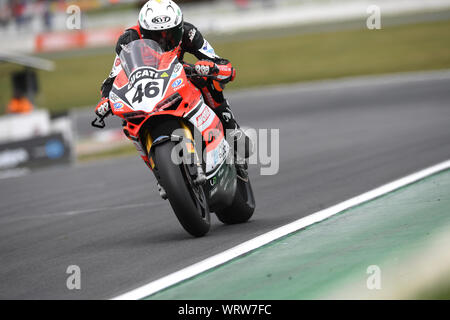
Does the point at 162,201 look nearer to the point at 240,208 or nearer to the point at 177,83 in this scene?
the point at 240,208

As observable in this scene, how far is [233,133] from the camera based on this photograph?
7.23 meters

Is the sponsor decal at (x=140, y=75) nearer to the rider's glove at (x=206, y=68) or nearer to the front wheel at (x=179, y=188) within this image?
the rider's glove at (x=206, y=68)

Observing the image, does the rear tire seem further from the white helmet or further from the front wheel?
the white helmet

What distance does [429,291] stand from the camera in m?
4.54

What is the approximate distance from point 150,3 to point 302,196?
279 cm

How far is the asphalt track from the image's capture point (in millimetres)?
5770

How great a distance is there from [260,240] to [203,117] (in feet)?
3.53

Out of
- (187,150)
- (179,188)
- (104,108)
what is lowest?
(179,188)

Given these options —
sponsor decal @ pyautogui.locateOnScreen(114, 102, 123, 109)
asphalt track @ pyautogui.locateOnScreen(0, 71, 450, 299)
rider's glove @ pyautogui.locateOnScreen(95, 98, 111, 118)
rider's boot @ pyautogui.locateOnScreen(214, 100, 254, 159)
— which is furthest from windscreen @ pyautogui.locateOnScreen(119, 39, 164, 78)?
asphalt track @ pyautogui.locateOnScreen(0, 71, 450, 299)

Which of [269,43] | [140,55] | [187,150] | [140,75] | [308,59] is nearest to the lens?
[187,150]

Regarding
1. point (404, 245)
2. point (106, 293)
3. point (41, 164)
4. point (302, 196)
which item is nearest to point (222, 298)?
point (106, 293)

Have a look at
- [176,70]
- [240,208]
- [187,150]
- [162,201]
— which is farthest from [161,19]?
[162,201]

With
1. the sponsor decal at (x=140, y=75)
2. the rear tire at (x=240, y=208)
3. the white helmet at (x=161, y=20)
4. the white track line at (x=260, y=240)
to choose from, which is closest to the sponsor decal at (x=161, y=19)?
the white helmet at (x=161, y=20)

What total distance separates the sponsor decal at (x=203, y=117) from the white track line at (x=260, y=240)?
3.25ft
